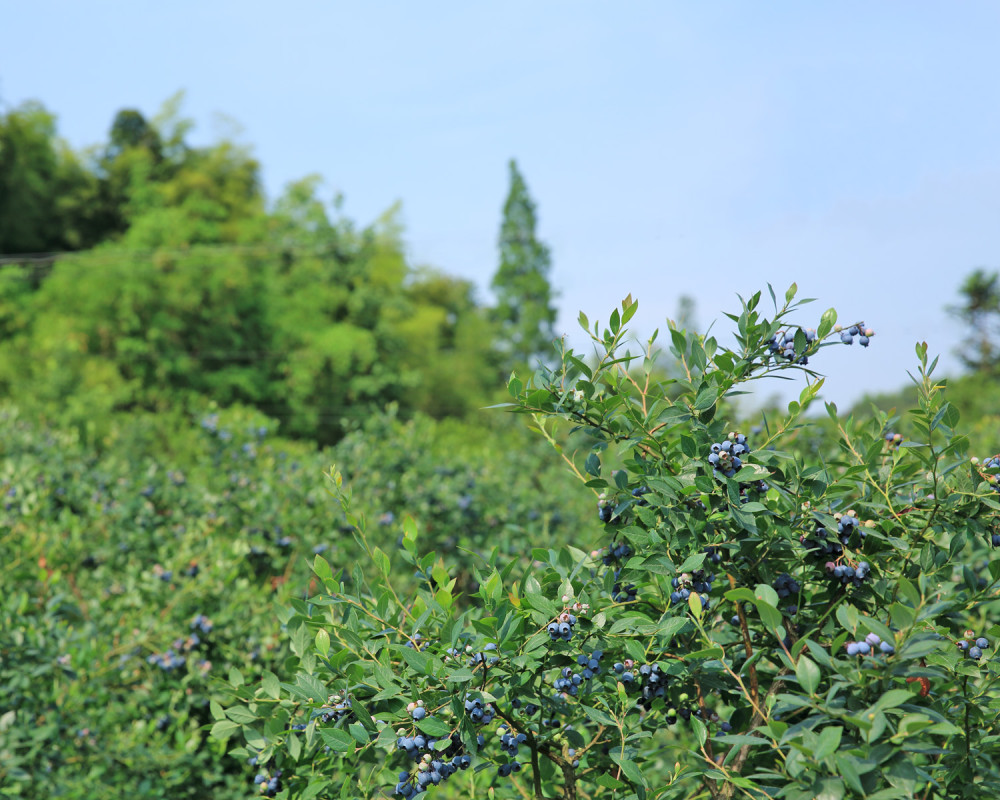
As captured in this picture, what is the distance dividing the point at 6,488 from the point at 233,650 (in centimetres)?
220

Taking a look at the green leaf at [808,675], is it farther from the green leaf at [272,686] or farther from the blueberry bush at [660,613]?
the green leaf at [272,686]

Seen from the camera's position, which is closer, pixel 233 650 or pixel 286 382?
pixel 233 650

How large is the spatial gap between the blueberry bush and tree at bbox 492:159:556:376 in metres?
33.7

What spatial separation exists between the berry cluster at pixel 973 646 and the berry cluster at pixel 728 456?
1.90 ft

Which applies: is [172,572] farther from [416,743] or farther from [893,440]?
[893,440]

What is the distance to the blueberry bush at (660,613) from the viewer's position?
1534 millimetres

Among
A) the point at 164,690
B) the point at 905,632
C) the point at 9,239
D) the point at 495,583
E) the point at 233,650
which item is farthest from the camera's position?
the point at 9,239

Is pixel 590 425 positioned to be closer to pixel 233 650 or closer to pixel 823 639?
→ pixel 823 639

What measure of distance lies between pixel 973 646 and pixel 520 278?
3460 centimetres

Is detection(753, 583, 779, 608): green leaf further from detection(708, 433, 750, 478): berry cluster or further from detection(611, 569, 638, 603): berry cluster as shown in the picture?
detection(611, 569, 638, 603): berry cluster

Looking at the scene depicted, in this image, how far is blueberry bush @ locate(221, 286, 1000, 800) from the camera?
153cm

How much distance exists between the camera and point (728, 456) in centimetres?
158

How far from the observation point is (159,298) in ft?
97.7

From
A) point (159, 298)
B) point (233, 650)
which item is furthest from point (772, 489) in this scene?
point (159, 298)
